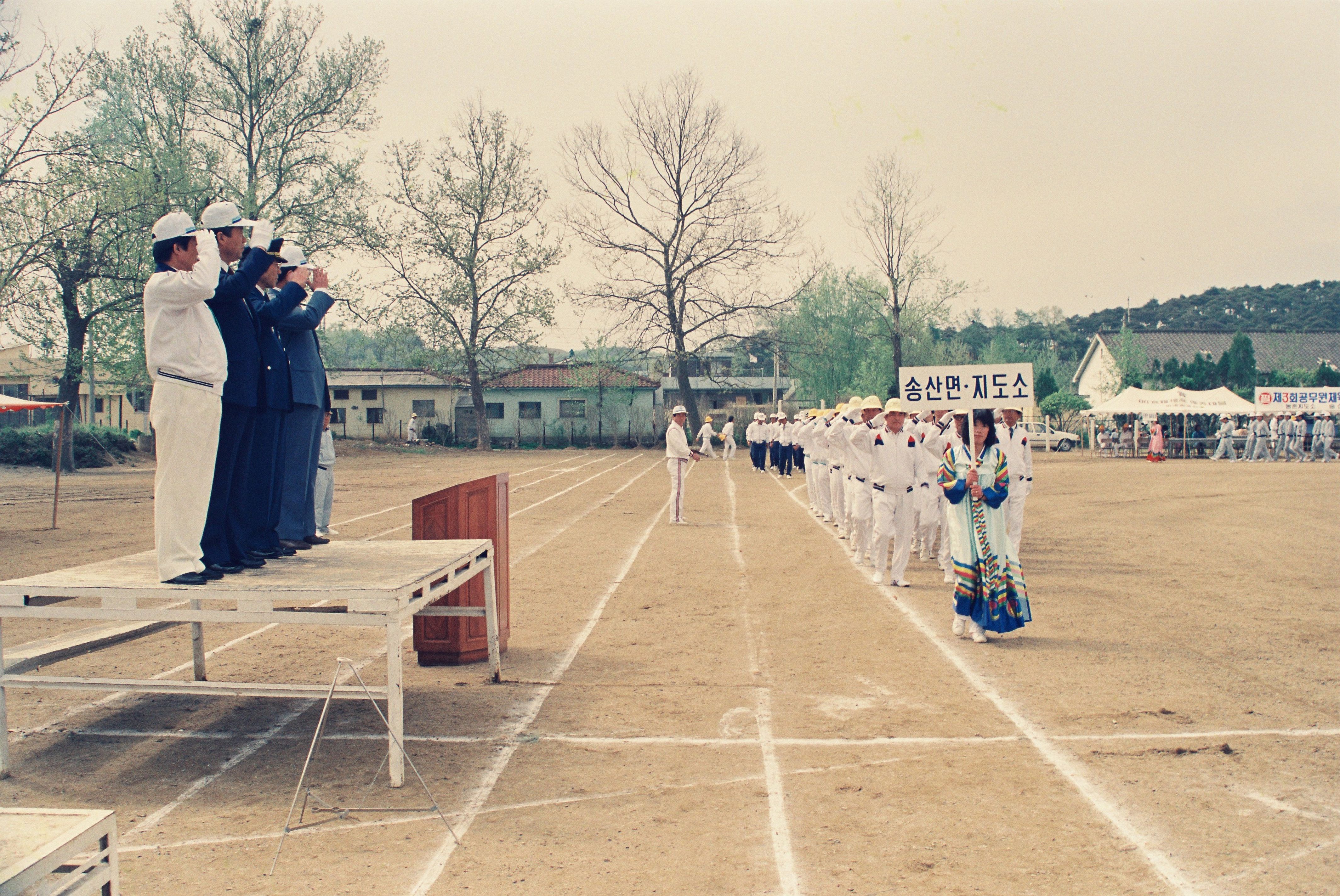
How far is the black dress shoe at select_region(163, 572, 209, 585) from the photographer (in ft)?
16.3

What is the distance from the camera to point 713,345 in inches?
1861

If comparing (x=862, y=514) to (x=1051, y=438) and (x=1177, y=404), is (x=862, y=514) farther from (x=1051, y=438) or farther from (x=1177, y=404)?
(x=1051, y=438)

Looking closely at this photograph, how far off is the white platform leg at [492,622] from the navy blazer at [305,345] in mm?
1799

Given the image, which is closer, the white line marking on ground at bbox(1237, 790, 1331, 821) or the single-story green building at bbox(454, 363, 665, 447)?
the white line marking on ground at bbox(1237, 790, 1331, 821)

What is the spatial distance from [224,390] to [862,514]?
763cm

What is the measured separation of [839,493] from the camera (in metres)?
15.1

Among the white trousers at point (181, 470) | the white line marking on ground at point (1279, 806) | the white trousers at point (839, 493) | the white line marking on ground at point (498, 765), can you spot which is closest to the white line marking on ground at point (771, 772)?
the white line marking on ground at point (498, 765)

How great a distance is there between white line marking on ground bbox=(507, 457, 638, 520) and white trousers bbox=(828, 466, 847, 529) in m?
5.11

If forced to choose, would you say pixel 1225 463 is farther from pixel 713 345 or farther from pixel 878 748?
pixel 878 748

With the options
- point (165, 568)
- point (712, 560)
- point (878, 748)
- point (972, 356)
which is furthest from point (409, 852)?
point (972, 356)

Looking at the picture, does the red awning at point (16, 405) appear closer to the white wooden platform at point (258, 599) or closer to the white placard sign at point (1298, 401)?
the white wooden platform at point (258, 599)

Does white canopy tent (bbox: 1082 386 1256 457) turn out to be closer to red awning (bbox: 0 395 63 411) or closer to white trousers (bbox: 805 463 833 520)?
white trousers (bbox: 805 463 833 520)

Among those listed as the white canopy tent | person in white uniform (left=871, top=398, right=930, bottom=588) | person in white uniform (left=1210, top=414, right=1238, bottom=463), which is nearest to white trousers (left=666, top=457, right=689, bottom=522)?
person in white uniform (left=871, top=398, right=930, bottom=588)

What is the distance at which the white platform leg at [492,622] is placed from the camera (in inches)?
258
